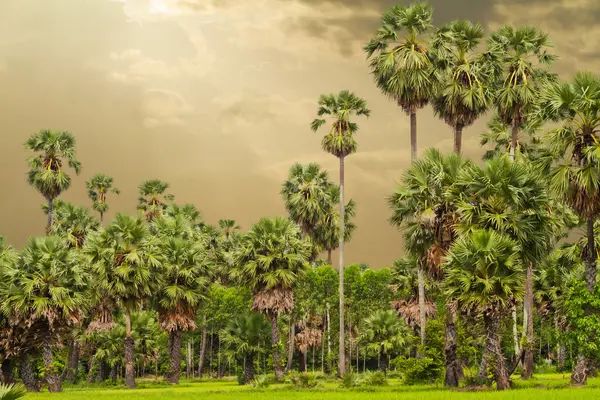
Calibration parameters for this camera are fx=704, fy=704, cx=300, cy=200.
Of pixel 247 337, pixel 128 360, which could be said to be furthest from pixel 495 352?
pixel 128 360

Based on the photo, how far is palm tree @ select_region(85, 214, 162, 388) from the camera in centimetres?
4769

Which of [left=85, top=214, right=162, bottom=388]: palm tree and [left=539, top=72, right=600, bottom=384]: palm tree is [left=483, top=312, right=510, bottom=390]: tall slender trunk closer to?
[left=539, top=72, right=600, bottom=384]: palm tree

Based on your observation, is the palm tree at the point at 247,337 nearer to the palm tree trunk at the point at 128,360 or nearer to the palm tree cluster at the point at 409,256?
the palm tree cluster at the point at 409,256

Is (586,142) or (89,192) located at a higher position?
(89,192)

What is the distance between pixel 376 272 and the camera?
6994cm

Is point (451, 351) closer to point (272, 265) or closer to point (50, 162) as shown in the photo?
point (272, 265)

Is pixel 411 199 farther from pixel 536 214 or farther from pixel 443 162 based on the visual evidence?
pixel 536 214

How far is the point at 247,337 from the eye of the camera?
53.3 meters

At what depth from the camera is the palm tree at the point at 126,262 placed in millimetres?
47688

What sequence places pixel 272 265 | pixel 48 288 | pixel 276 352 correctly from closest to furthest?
1. pixel 48 288
2. pixel 276 352
3. pixel 272 265

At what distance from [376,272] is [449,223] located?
3539cm

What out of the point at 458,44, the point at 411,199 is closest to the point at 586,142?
the point at 411,199

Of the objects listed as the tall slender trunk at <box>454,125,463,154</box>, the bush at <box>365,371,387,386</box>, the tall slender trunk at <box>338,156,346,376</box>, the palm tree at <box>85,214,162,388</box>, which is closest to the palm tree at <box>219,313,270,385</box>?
the tall slender trunk at <box>338,156,346,376</box>

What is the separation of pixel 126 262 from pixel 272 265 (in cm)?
1071
